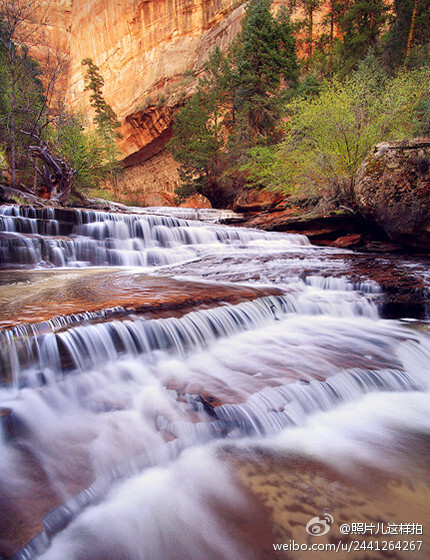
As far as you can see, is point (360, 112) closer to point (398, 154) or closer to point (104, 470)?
point (398, 154)

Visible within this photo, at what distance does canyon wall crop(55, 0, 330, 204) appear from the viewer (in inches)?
1261

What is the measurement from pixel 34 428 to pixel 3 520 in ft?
2.30

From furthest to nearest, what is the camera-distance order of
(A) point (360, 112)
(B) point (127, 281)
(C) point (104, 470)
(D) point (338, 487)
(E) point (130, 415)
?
(A) point (360, 112)
(B) point (127, 281)
(E) point (130, 415)
(C) point (104, 470)
(D) point (338, 487)

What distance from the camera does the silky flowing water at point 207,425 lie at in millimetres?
1376

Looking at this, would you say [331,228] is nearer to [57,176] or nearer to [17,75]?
[57,176]

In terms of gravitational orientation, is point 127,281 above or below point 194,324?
above

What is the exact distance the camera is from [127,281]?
5.38 meters

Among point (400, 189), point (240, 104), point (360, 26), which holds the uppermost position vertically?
point (360, 26)

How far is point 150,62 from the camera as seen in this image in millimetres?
35781

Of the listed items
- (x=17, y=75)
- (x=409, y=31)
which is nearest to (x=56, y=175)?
(x=17, y=75)

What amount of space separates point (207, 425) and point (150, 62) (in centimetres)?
4485

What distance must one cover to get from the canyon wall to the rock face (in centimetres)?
2816

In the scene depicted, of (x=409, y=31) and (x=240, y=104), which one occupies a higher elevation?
(x=409, y=31)

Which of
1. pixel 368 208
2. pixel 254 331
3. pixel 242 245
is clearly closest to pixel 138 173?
pixel 242 245
